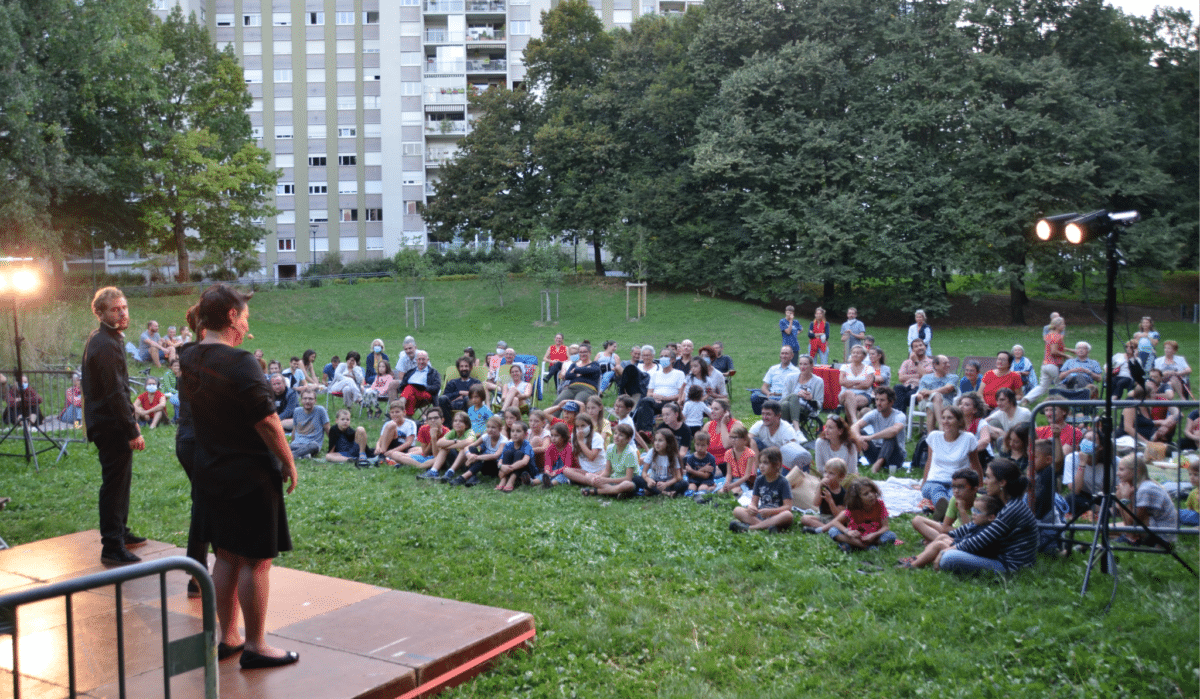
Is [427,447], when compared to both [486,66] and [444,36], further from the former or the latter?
[444,36]

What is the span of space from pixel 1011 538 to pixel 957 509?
0.95 m

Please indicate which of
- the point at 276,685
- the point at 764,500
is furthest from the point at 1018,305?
the point at 276,685

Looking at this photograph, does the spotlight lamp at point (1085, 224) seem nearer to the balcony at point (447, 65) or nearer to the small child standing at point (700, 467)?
the small child standing at point (700, 467)

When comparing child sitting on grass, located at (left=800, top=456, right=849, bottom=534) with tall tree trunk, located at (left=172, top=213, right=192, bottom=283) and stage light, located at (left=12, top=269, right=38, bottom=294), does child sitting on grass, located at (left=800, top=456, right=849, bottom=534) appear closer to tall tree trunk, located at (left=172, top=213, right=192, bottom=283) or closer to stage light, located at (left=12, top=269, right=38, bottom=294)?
stage light, located at (left=12, top=269, right=38, bottom=294)

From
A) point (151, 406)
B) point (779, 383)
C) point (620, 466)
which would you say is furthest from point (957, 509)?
point (151, 406)

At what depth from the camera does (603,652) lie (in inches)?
186

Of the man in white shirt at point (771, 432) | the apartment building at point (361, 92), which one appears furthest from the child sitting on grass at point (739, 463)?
the apartment building at point (361, 92)

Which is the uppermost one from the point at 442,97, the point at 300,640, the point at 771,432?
the point at 442,97

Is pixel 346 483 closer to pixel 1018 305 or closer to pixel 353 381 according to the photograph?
pixel 353 381

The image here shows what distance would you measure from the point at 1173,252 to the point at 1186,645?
27735 millimetres

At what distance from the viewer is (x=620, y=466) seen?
30.6 feet

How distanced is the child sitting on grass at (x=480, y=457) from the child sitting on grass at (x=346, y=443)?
1644 mm

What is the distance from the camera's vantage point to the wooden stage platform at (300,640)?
150 inches

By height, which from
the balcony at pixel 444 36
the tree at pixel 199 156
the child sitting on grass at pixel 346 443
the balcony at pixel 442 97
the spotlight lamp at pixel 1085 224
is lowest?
the child sitting on grass at pixel 346 443
